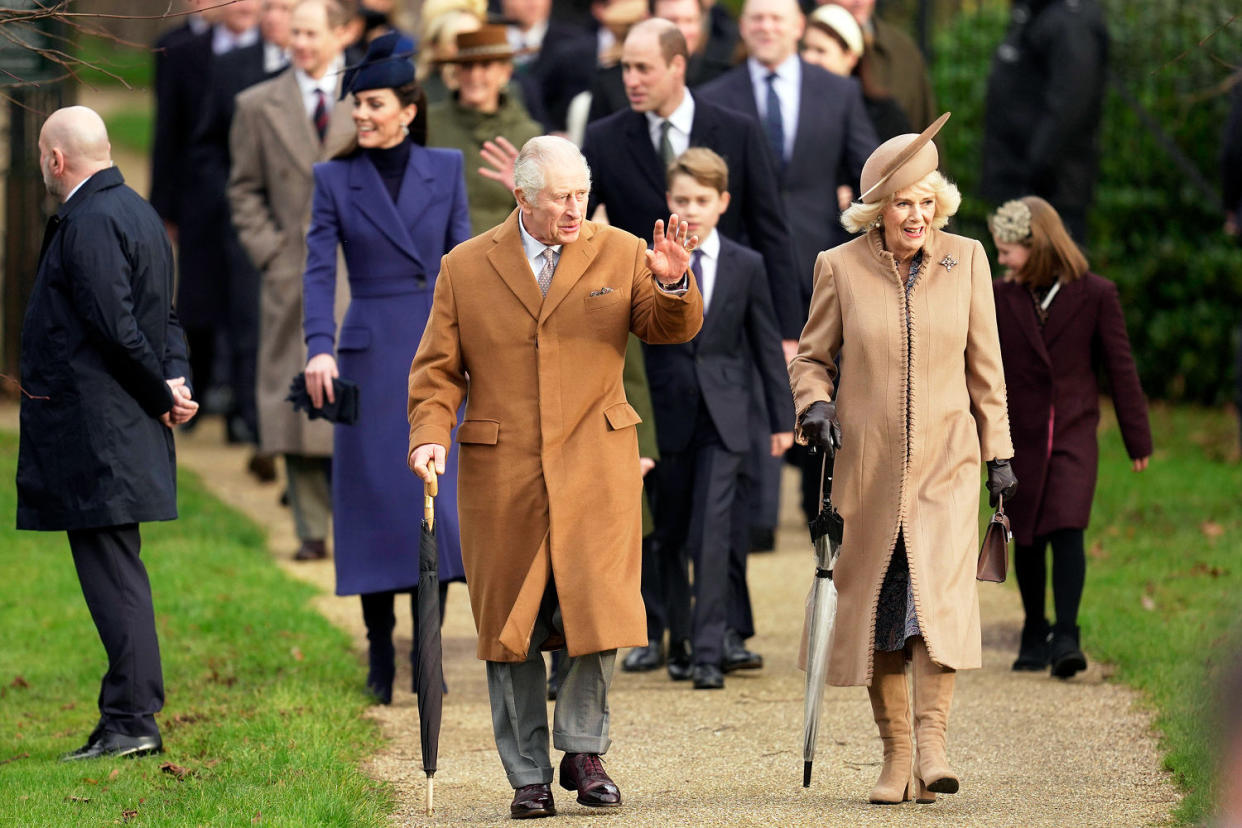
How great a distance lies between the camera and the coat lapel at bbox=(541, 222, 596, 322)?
5.98 metres

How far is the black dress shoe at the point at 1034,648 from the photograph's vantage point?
8008 mm

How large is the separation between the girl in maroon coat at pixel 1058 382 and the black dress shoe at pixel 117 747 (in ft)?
10.7

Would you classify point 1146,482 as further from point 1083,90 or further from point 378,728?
point 378,728

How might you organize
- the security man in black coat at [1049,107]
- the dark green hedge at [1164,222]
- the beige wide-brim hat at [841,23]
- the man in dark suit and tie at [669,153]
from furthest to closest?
the dark green hedge at [1164,222]
the security man in black coat at [1049,107]
the beige wide-brim hat at [841,23]
the man in dark suit and tie at [669,153]

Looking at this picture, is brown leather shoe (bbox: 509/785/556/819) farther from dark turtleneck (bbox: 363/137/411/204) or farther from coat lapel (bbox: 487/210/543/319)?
dark turtleneck (bbox: 363/137/411/204)

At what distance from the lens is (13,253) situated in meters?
14.8

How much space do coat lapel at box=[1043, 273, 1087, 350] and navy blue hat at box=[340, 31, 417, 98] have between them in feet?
8.29

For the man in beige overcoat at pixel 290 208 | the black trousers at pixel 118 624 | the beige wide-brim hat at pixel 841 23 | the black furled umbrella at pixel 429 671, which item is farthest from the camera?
the beige wide-brim hat at pixel 841 23

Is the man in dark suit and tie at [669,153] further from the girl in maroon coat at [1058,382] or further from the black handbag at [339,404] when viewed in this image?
the black handbag at [339,404]

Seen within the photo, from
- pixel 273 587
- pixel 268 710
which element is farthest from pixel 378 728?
pixel 273 587

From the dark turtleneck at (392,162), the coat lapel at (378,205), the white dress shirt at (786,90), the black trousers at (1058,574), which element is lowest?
the black trousers at (1058,574)

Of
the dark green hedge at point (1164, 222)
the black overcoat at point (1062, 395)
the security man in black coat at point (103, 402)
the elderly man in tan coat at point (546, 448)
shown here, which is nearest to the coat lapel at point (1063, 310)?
the black overcoat at point (1062, 395)

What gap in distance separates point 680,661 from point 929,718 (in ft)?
7.02

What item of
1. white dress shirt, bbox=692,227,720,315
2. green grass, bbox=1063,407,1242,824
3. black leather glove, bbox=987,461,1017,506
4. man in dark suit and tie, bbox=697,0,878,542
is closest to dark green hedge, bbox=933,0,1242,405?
green grass, bbox=1063,407,1242,824
